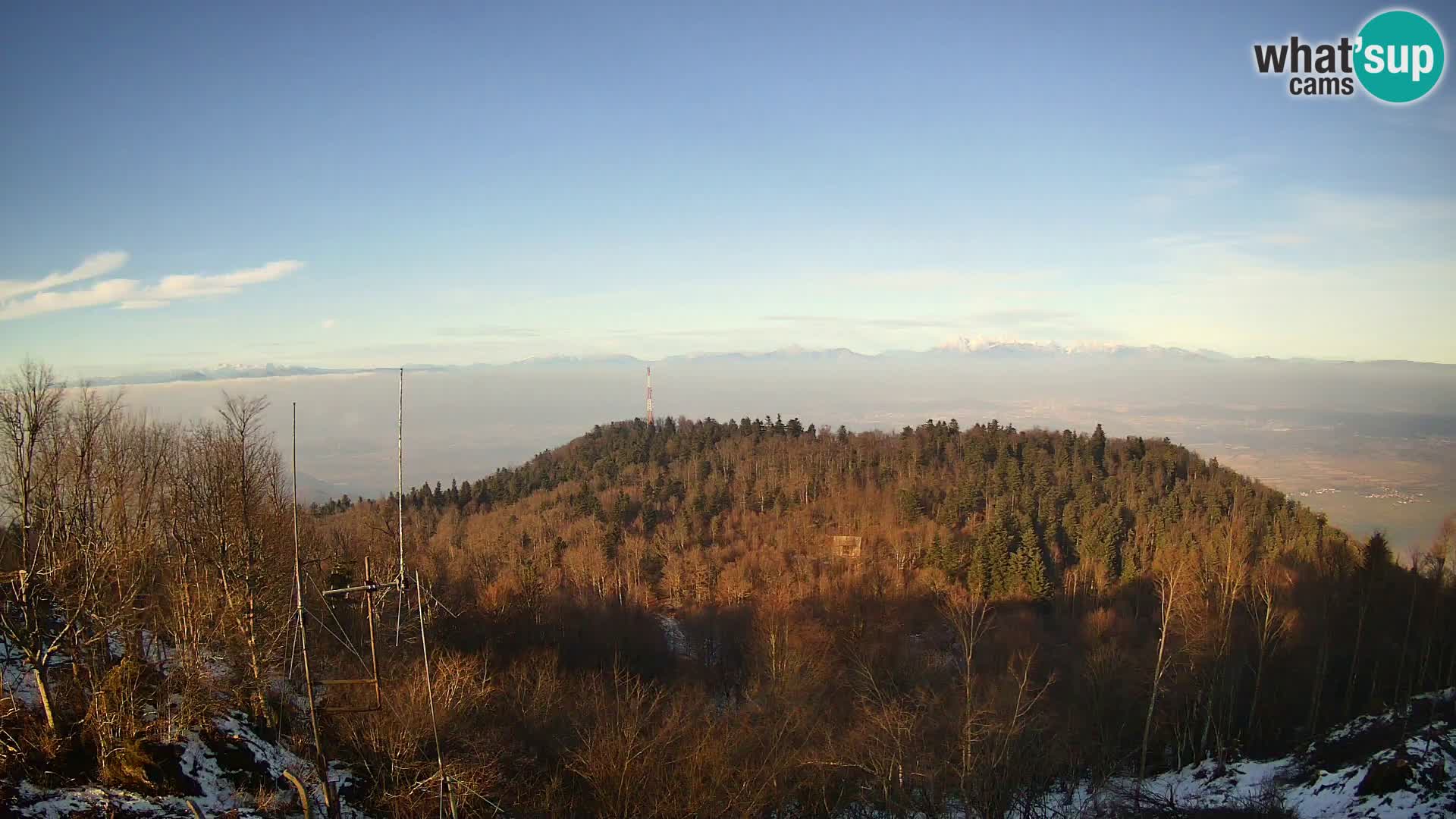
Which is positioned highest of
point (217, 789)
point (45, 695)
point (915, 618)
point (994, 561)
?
point (45, 695)

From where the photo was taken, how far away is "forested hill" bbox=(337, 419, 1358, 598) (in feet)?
153

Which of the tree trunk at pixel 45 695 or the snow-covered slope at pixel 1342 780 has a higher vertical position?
the tree trunk at pixel 45 695

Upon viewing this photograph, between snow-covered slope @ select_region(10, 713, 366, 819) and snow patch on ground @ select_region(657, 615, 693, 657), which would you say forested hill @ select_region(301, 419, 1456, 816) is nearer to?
snow patch on ground @ select_region(657, 615, 693, 657)

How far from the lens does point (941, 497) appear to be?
195ft

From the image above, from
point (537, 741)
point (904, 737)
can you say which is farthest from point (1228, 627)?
point (537, 741)

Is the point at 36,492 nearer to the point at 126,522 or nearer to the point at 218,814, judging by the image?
the point at 126,522

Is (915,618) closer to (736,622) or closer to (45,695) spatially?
(736,622)

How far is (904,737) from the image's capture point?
75.5 feet

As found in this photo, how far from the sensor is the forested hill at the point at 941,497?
1839 inches

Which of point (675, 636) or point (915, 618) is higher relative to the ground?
point (915, 618)

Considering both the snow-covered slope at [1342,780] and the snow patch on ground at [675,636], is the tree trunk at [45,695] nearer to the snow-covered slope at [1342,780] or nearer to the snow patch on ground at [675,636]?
the snow-covered slope at [1342,780]

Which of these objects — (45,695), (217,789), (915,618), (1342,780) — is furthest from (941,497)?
(45,695)

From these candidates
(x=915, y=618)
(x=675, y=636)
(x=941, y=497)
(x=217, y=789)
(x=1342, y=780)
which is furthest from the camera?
(x=941, y=497)

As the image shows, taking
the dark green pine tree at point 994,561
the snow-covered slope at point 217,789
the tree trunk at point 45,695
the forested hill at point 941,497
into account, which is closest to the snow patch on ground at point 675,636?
the forested hill at point 941,497
